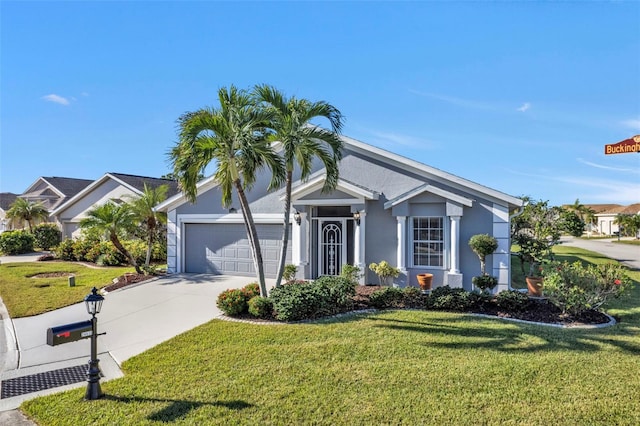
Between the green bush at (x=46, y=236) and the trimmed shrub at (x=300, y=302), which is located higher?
the green bush at (x=46, y=236)

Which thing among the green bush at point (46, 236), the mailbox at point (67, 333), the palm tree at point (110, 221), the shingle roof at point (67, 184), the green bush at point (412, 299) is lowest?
the green bush at point (412, 299)

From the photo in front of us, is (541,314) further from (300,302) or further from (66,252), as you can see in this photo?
(66,252)

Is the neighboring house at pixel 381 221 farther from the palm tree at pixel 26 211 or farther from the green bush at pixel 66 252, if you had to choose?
the palm tree at pixel 26 211

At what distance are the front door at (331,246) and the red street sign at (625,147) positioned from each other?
800 centimetres

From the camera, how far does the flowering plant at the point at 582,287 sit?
856 centimetres

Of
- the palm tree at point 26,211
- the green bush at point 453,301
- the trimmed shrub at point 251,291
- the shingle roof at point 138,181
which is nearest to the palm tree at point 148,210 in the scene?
the shingle roof at point 138,181

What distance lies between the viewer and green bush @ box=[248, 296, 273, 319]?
8633 millimetres

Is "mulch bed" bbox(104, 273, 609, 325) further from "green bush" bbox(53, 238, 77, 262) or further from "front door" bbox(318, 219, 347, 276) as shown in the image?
"green bush" bbox(53, 238, 77, 262)

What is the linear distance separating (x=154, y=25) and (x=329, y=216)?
8.95 metres

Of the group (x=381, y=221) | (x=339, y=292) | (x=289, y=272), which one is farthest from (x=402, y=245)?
(x=289, y=272)

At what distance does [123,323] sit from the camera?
8.78 metres

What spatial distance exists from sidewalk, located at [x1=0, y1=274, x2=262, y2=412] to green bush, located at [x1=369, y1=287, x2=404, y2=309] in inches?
173

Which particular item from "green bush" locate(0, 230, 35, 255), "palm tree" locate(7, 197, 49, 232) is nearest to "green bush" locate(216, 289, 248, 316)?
"green bush" locate(0, 230, 35, 255)

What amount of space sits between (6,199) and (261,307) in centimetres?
5027
